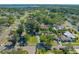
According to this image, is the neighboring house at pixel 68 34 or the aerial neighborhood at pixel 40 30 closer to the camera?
the aerial neighborhood at pixel 40 30

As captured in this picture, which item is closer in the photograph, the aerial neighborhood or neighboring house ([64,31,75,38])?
the aerial neighborhood

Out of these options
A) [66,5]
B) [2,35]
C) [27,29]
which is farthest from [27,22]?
[66,5]
